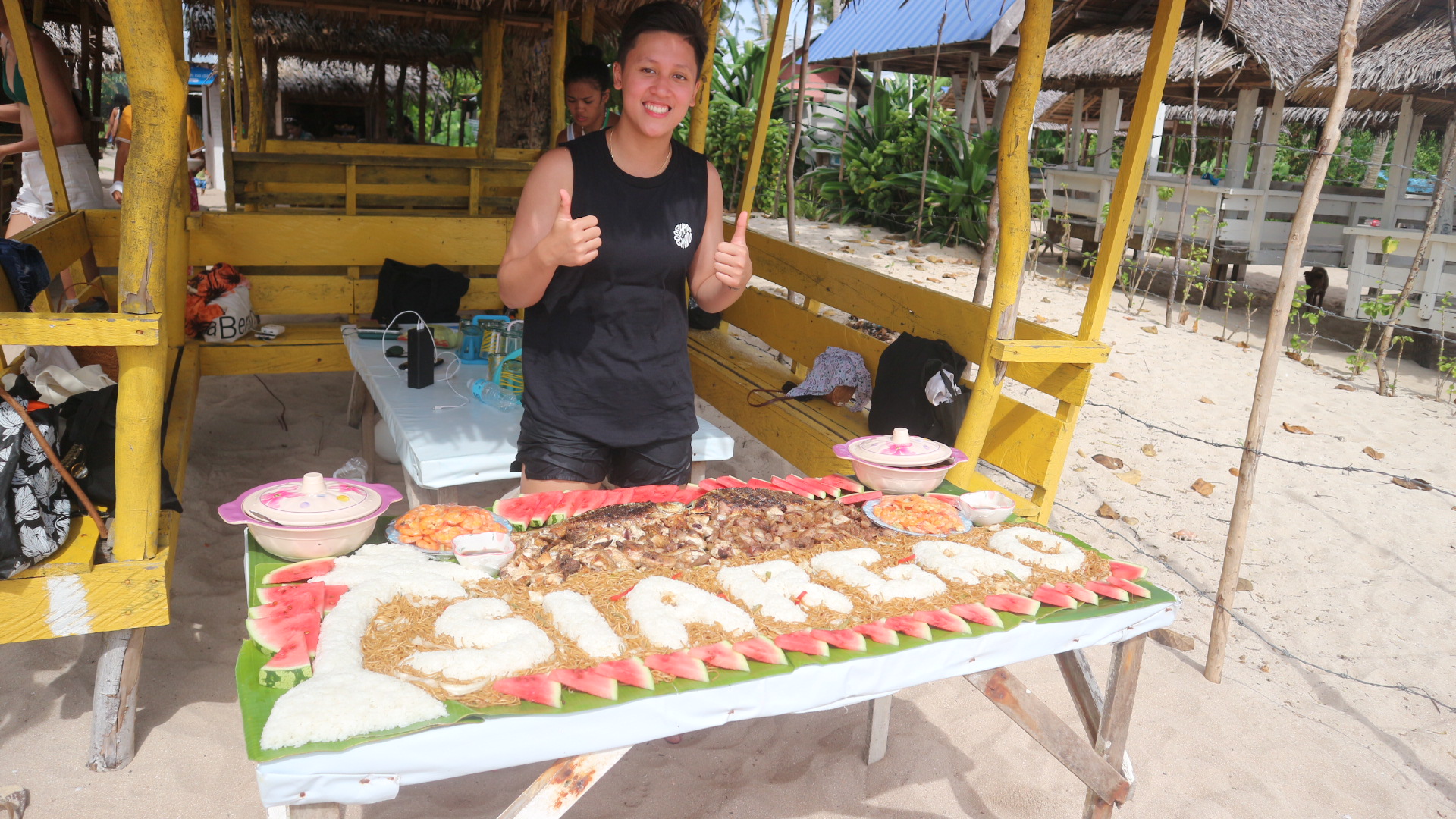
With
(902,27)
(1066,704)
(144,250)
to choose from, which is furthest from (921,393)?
(902,27)

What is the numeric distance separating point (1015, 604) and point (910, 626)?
279 millimetres

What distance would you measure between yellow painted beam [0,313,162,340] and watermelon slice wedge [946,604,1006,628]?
2.23m

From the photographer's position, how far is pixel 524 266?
7.76 ft

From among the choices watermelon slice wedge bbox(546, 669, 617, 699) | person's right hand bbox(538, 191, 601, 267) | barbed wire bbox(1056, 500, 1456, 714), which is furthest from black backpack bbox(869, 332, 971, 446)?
watermelon slice wedge bbox(546, 669, 617, 699)

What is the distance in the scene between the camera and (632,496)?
2.50 metres

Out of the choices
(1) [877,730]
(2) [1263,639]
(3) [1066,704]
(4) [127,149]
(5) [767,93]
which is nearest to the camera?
(1) [877,730]

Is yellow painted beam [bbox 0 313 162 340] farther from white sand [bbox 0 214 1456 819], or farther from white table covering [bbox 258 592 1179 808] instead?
white table covering [bbox 258 592 1179 808]

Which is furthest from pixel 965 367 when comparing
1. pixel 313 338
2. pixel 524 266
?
pixel 313 338

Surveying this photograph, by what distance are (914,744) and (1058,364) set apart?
153 centimetres

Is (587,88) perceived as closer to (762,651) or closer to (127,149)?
(762,651)

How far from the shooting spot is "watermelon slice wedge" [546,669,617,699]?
1625 mm

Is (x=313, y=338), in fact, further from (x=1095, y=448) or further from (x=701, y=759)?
(x=1095, y=448)

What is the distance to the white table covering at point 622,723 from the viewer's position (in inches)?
57.2

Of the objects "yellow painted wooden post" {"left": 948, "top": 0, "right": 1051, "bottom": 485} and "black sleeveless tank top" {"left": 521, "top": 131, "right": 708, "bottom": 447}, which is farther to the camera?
"yellow painted wooden post" {"left": 948, "top": 0, "right": 1051, "bottom": 485}
